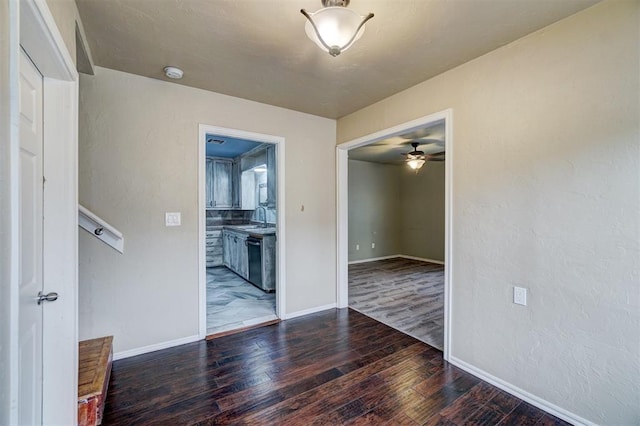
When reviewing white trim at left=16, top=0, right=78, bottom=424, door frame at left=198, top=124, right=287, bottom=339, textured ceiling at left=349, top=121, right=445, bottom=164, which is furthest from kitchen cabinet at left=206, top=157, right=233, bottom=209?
white trim at left=16, top=0, right=78, bottom=424

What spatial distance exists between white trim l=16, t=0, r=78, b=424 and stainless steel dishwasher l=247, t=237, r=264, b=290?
298 cm

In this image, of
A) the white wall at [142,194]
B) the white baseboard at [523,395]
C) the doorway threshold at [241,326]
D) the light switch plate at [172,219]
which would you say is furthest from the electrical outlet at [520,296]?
the light switch plate at [172,219]

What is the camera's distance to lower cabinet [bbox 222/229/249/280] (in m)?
5.00

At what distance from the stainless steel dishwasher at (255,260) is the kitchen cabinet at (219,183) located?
210cm

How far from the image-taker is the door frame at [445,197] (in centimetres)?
242

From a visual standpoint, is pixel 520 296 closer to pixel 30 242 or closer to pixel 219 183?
pixel 30 242

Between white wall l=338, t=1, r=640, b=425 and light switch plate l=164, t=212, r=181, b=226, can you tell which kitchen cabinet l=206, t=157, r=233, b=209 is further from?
white wall l=338, t=1, r=640, b=425

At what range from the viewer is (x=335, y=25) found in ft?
4.78

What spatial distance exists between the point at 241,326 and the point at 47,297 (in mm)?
1983

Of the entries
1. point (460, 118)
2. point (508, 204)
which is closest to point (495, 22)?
point (460, 118)

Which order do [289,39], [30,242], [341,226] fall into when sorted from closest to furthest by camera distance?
[30,242]
[289,39]
[341,226]

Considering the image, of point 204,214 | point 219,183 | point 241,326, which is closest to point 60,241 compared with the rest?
point 204,214

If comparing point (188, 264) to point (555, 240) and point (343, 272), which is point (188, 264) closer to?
point (343, 272)

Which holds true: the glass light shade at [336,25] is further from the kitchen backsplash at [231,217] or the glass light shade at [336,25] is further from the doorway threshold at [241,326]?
the kitchen backsplash at [231,217]
